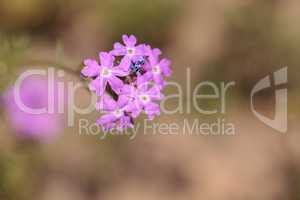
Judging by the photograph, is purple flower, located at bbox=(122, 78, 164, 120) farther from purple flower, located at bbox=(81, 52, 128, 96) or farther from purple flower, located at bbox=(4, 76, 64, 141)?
purple flower, located at bbox=(4, 76, 64, 141)

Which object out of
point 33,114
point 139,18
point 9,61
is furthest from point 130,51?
point 139,18

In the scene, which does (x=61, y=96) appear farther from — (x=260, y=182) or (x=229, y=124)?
(x=260, y=182)

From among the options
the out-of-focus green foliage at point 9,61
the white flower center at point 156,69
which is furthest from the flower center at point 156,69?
the out-of-focus green foliage at point 9,61

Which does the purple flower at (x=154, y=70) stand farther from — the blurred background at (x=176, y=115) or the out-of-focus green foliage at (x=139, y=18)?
the out-of-focus green foliage at (x=139, y=18)

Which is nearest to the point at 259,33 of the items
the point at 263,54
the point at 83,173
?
the point at 263,54

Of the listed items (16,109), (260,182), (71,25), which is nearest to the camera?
(16,109)
